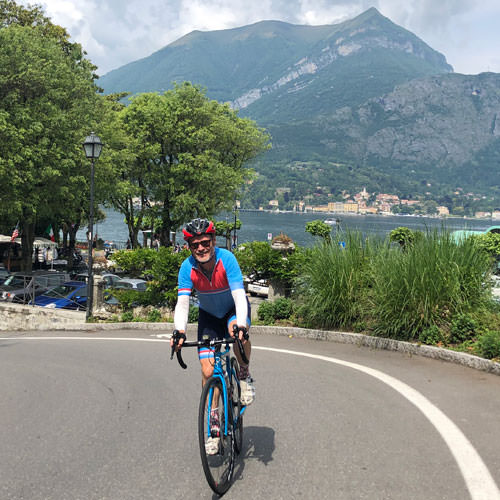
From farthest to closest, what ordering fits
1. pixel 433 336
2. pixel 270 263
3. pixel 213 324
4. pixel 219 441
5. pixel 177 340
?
1. pixel 270 263
2. pixel 433 336
3. pixel 213 324
4. pixel 177 340
5. pixel 219 441

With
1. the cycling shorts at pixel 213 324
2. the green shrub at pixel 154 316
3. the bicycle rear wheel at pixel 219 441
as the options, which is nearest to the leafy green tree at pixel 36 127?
the green shrub at pixel 154 316

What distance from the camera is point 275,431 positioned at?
5379mm

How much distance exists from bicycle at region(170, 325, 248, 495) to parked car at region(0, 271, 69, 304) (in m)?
16.2

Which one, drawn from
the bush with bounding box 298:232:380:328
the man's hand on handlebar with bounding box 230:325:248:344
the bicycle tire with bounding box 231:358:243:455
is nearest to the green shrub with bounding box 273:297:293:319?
the bush with bounding box 298:232:380:328

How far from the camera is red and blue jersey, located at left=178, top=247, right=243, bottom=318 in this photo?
4.60 meters

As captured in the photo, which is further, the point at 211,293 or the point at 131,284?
the point at 131,284

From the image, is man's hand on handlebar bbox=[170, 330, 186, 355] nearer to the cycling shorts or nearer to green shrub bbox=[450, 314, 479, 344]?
the cycling shorts

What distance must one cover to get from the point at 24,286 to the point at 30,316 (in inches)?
75.4

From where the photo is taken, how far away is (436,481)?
4.21 meters

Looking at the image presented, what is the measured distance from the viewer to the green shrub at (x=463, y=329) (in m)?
8.91

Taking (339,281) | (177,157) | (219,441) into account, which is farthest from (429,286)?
(177,157)

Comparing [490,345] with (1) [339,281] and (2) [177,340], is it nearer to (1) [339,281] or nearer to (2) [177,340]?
(1) [339,281]

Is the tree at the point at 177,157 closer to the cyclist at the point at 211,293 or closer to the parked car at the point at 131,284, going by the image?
the parked car at the point at 131,284

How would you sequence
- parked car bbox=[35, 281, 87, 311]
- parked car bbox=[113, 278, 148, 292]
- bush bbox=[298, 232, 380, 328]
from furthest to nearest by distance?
parked car bbox=[113, 278, 148, 292] → parked car bbox=[35, 281, 87, 311] → bush bbox=[298, 232, 380, 328]
